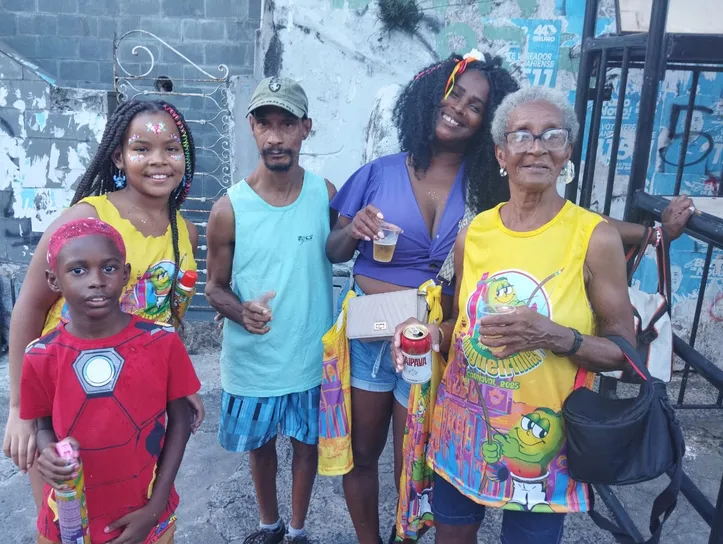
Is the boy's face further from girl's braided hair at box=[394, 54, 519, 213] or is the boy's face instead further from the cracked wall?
the cracked wall

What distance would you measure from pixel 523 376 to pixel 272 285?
1.17m

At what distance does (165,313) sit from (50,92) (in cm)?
394

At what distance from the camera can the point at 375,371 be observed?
8.11ft

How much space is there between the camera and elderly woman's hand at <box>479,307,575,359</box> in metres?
1.74

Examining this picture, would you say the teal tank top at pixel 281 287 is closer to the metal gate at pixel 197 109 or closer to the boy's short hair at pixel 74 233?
the boy's short hair at pixel 74 233

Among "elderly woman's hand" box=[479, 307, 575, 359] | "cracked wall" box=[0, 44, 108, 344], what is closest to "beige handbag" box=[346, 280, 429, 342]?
"elderly woman's hand" box=[479, 307, 575, 359]

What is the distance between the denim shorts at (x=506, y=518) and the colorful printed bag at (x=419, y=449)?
148 millimetres

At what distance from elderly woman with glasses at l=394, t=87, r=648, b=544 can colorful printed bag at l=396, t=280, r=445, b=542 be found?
0.20m

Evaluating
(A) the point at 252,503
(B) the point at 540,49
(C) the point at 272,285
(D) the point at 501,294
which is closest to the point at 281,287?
(C) the point at 272,285

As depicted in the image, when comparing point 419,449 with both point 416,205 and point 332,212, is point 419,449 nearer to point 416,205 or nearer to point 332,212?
point 416,205

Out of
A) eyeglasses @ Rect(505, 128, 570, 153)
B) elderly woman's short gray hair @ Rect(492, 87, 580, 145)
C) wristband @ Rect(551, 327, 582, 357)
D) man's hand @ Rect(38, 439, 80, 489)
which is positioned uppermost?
elderly woman's short gray hair @ Rect(492, 87, 580, 145)

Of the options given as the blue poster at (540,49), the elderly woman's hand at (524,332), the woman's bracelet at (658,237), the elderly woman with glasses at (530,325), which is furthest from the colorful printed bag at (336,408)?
the blue poster at (540,49)

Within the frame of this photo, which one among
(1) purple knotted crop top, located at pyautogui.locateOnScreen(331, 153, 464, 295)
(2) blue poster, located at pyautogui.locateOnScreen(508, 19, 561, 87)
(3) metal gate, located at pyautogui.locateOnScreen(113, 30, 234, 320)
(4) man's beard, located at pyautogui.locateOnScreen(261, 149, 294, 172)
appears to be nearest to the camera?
(1) purple knotted crop top, located at pyautogui.locateOnScreen(331, 153, 464, 295)

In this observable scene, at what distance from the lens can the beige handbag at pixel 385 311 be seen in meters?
2.22
